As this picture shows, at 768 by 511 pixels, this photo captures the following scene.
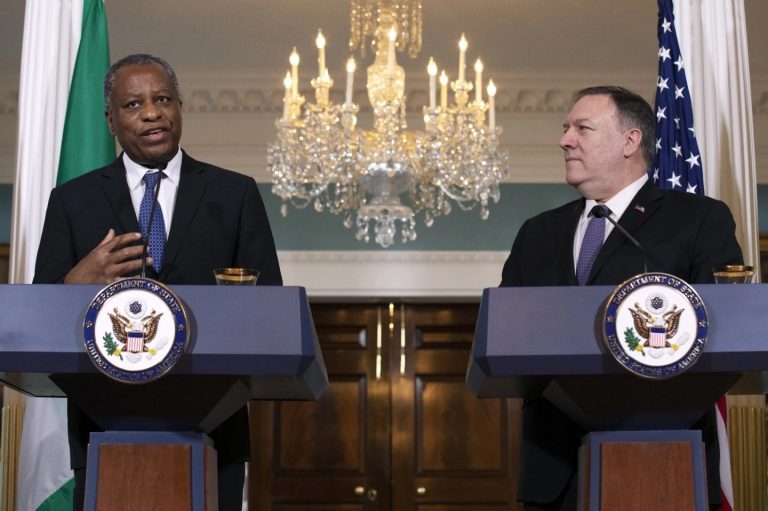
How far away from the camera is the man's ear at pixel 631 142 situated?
97.6 inches

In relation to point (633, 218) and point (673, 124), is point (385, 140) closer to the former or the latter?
point (673, 124)

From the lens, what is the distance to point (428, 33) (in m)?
6.00

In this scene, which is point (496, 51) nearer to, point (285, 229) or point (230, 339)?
point (285, 229)

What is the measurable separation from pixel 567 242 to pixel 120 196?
0.94m

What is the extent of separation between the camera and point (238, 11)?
577 cm

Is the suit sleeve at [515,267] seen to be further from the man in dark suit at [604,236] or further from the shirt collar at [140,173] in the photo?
the shirt collar at [140,173]

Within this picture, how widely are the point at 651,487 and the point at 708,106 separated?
1.88 meters

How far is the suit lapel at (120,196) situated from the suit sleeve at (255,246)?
0.22 m

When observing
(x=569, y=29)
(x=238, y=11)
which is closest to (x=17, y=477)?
(x=238, y=11)

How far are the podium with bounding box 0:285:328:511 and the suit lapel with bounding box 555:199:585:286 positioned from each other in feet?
2.28

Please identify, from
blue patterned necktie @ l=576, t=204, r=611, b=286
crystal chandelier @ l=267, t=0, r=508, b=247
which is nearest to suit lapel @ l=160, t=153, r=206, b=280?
blue patterned necktie @ l=576, t=204, r=611, b=286

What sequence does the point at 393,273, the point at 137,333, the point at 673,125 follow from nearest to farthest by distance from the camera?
the point at 137,333
the point at 673,125
the point at 393,273

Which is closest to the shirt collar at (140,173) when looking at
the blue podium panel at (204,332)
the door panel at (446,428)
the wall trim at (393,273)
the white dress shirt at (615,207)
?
the blue podium panel at (204,332)

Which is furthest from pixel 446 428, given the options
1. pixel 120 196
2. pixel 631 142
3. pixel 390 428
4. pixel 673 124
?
pixel 120 196
